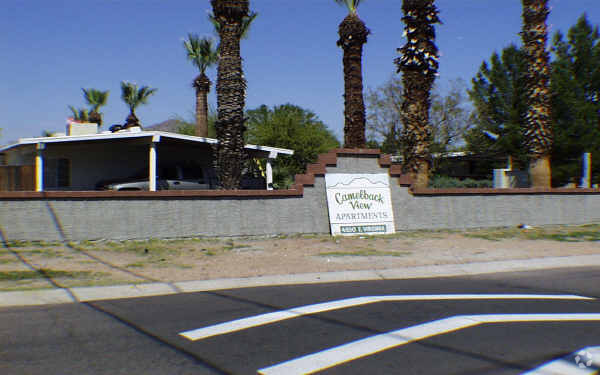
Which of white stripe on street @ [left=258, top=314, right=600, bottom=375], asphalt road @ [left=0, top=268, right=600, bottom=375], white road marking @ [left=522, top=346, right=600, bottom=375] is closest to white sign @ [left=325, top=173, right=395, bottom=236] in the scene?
asphalt road @ [left=0, top=268, right=600, bottom=375]

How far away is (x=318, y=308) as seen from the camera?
21.0 feet

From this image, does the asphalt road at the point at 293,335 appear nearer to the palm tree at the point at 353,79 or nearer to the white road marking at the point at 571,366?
the white road marking at the point at 571,366

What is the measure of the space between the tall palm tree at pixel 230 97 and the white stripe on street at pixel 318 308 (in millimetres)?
8668

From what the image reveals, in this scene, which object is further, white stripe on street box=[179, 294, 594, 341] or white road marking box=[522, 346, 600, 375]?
white stripe on street box=[179, 294, 594, 341]

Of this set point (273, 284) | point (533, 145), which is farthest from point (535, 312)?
point (533, 145)

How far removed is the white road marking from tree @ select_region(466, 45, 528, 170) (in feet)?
101

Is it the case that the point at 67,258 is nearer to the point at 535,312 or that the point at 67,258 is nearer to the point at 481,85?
the point at 535,312

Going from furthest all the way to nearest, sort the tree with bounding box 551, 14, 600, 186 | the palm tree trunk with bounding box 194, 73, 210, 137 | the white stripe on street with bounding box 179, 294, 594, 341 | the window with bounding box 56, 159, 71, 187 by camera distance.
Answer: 1. the palm tree trunk with bounding box 194, 73, 210, 137
2. the tree with bounding box 551, 14, 600, 186
3. the window with bounding box 56, 159, 71, 187
4. the white stripe on street with bounding box 179, 294, 594, 341

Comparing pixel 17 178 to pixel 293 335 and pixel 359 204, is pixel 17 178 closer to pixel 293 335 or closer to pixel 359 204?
pixel 359 204

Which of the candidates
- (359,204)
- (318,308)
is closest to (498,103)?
(359,204)

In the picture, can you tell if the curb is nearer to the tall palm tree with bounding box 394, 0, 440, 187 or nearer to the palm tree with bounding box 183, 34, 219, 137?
the tall palm tree with bounding box 394, 0, 440, 187

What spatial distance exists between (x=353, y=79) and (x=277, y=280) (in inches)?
404

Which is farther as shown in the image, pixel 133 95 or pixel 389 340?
pixel 133 95

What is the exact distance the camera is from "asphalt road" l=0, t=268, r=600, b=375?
429 cm
